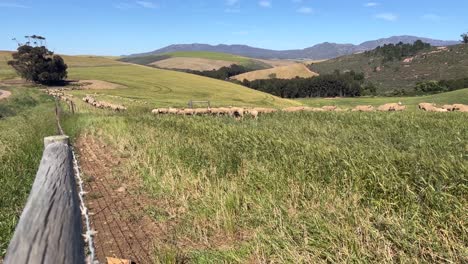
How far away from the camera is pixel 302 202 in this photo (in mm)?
5547

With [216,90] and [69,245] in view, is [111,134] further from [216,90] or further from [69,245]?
[216,90]

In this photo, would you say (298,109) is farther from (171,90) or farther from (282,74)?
(282,74)

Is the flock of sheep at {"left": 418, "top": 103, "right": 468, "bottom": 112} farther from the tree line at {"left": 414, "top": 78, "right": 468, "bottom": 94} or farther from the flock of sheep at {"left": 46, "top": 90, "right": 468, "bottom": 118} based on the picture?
the tree line at {"left": 414, "top": 78, "right": 468, "bottom": 94}

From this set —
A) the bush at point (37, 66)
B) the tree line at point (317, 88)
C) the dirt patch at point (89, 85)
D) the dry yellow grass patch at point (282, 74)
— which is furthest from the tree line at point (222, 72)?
the bush at point (37, 66)

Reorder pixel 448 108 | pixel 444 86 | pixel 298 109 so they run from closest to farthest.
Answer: pixel 448 108, pixel 298 109, pixel 444 86

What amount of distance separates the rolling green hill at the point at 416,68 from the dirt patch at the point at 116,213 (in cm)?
9631

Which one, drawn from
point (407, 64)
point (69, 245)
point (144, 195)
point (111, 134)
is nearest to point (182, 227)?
point (144, 195)

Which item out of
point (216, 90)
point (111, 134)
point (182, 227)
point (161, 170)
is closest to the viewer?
point (182, 227)

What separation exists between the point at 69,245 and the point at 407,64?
5448 inches

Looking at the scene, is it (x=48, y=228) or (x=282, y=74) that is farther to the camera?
(x=282, y=74)

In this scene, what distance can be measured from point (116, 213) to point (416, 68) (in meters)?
126

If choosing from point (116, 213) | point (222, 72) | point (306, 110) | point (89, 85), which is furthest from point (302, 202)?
point (222, 72)

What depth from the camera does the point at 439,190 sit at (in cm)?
491

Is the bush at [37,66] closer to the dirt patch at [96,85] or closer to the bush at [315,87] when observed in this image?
the dirt patch at [96,85]
